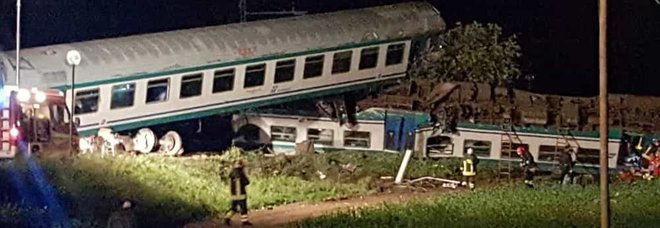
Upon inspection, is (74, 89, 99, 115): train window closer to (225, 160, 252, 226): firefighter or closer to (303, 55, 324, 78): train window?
(303, 55, 324, 78): train window

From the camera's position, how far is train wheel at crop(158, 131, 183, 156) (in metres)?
33.4

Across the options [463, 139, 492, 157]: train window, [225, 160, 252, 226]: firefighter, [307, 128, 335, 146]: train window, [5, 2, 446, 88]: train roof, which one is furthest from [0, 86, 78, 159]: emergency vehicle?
[463, 139, 492, 157]: train window

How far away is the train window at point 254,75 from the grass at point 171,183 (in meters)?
3.22

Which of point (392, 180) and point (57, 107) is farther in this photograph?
point (392, 180)

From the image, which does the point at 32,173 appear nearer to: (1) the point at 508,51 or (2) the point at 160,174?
(2) the point at 160,174

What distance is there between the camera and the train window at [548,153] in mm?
35406

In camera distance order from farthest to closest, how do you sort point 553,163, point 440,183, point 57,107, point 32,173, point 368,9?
point 368,9
point 553,163
point 440,183
point 57,107
point 32,173

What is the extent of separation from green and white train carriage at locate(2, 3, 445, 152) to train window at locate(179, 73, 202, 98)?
0.03m

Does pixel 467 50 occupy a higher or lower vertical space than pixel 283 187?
higher

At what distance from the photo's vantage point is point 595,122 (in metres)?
35.2

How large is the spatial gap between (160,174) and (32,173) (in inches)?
145

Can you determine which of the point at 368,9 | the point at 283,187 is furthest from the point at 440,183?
the point at 368,9

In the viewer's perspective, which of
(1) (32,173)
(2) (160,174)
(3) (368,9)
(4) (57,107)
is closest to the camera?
(1) (32,173)

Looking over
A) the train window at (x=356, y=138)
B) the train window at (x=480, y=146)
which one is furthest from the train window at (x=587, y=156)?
the train window at (x=356, y=138)
